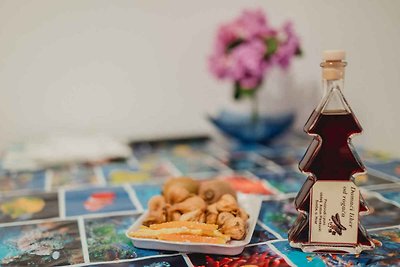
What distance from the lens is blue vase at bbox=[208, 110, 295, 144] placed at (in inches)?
57.4

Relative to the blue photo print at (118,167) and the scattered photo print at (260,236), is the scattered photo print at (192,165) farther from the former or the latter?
the scattered photo print at (260,236)

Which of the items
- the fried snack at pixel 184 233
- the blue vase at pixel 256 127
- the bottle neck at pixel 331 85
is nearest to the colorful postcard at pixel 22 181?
the fried snack at pixel 184 233

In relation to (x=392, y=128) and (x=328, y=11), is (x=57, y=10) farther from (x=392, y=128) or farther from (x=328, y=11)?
(x=392, y=128)

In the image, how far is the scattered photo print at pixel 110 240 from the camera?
675 mm

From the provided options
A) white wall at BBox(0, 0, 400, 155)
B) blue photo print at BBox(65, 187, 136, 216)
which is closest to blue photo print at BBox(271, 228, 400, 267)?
blue photo print at BBox(65, 187, 136, 216)

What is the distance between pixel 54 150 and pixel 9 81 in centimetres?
35

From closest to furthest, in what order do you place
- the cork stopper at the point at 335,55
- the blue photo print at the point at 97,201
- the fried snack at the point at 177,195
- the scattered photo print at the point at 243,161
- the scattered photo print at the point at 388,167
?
the cork stopper at the point at 335,55 → the fried snack at the point at 177,195 → the blue photo print at the point at 97,201 → the scattered photo print at the point at 388,167 → the scattered photo print at the point at 243,161

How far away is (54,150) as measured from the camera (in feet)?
4.18

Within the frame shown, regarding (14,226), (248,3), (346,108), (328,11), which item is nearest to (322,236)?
(346,108)

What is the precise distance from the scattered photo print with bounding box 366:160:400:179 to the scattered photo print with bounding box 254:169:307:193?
0.66 ft

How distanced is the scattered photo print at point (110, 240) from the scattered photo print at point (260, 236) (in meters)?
0.15

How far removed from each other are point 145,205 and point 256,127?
65cm

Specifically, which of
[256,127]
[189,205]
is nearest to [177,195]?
[189,205]

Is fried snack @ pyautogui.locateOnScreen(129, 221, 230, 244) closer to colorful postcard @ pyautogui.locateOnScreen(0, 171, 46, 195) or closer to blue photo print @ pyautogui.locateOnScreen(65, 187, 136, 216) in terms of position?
blue photo print @ pyautogui.locateOnScreen(65, 187, 136, 216)
